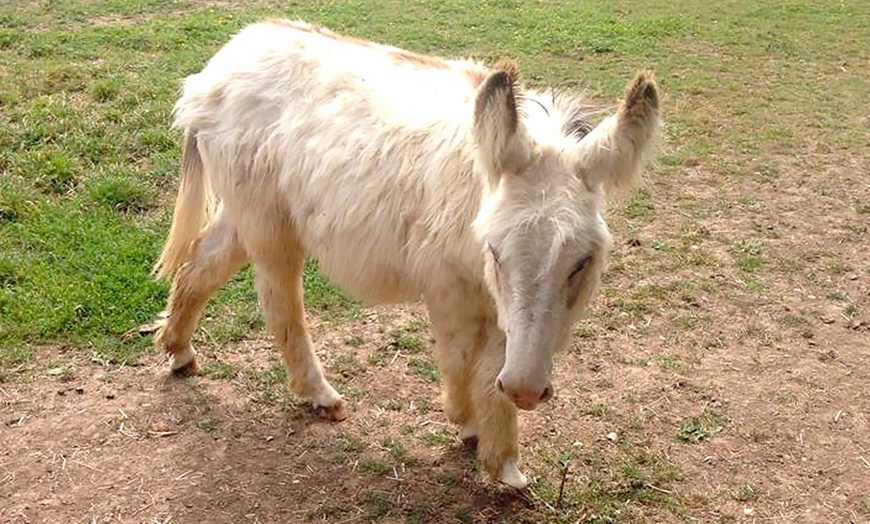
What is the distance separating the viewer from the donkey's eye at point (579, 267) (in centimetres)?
285

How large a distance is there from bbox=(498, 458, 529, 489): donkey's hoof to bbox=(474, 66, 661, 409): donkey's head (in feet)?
2.68

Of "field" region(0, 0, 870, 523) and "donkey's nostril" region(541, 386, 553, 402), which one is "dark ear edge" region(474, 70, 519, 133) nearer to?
Answer: "donkey's nostril" region(541, 386, 553, 402)

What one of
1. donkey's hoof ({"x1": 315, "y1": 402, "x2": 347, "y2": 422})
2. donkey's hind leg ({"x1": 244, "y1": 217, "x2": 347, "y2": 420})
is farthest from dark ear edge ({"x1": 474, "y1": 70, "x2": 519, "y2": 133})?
donkey's hoof ({"x1": 315, "y1": 402, "x2": 347, "y2": 422})

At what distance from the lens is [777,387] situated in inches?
179

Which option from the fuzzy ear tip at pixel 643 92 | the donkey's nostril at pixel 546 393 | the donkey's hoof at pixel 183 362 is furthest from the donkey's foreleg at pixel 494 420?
the donkey's hoof at pixel 183 362

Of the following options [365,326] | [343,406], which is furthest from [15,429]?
[365,326]

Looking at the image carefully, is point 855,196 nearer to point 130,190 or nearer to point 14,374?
point 130,190

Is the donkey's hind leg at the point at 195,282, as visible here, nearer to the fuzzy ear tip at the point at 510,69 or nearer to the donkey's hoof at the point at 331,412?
the donkey's hoof at the point at 331,412

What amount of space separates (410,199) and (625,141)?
0.93m

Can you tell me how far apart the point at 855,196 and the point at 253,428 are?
202 inches

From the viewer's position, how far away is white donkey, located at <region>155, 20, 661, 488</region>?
2.86 meters

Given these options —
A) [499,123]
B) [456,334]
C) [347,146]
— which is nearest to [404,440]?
[456,334]

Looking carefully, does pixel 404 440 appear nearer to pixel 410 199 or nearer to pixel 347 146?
pixel 410 199

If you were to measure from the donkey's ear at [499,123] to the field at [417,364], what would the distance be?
4.93ft
